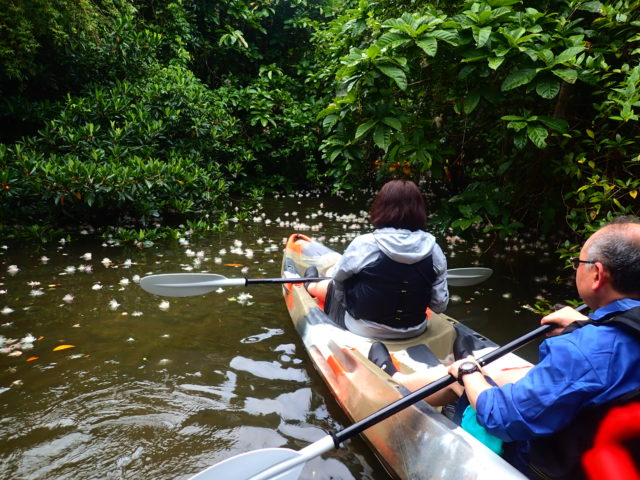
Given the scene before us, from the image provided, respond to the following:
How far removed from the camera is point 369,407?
2.45 metres

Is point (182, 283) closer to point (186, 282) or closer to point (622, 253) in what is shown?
point (186, 282)

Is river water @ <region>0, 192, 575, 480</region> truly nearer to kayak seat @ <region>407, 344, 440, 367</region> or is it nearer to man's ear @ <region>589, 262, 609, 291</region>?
kayak seat @ <region>407, 344, 440, 367</region>

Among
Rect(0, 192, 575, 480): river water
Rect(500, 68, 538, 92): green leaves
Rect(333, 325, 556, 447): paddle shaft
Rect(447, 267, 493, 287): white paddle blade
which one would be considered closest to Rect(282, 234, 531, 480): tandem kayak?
Rect(333, 325, 556, 447): paddle shaft

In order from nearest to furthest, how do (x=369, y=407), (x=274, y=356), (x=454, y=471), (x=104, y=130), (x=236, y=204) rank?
1. (x=454, y=471)
2. (x=369, y=407)
3. (x=274, y=356)
4. (x=104, y=130)
5. (x=236, y=204)

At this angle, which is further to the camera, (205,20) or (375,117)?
(205,20)

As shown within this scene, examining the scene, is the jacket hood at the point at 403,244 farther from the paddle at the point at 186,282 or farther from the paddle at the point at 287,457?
the paddle at the point at 186,282

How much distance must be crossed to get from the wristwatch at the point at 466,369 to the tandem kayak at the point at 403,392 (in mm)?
262

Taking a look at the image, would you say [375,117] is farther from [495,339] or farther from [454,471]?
[454,471]

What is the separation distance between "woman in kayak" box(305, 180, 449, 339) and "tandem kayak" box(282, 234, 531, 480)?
20cm

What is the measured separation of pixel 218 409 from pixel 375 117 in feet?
8.90

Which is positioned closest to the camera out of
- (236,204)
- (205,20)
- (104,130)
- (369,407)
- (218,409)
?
(369,407)

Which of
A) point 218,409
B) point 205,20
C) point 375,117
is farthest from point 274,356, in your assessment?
point 205,20

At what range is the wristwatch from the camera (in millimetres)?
1920

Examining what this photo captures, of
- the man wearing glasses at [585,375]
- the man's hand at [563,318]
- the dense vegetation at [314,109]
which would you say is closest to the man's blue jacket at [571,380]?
the man wearing glasses at [585,375]
